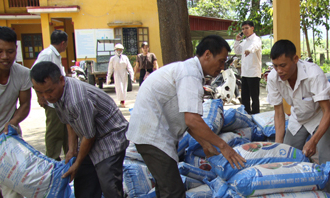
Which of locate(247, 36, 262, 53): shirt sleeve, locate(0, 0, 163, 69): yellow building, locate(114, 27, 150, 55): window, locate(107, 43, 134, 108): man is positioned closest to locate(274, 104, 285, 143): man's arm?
locate(247, 36, 262, 53): shirt sleeve

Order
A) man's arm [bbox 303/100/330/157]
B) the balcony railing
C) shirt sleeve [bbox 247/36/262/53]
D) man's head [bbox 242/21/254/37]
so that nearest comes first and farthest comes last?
1. man's arm [bbox 303/100/330/157]
2. shirt sleeve [bbox 247/36/262/53]
3. man's head [bbox 242/21/254/37]
4. the balcony railing

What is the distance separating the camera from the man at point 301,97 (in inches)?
95.0

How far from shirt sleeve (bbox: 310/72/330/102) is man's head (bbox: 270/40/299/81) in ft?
0.64

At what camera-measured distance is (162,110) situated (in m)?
1.99

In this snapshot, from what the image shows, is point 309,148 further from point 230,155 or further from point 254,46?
point 254,46

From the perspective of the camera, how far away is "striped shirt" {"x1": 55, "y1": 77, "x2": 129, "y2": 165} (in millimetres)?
2020

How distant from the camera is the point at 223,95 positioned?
7203 mm

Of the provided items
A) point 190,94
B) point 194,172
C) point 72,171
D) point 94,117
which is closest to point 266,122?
point 194,172

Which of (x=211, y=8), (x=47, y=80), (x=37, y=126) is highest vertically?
(x=211, y=8)

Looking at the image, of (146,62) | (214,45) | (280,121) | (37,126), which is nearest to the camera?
(214,45)

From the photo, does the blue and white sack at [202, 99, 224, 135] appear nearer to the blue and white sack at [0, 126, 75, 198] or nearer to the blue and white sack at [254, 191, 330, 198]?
the blue and white sack at [254, 191, 330, 198]

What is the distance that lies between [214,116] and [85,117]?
1.62 metres

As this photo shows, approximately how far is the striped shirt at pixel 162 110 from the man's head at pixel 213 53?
0.05 m

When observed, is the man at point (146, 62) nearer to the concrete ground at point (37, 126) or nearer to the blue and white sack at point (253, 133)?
the concrete ground at point (37, 126)
